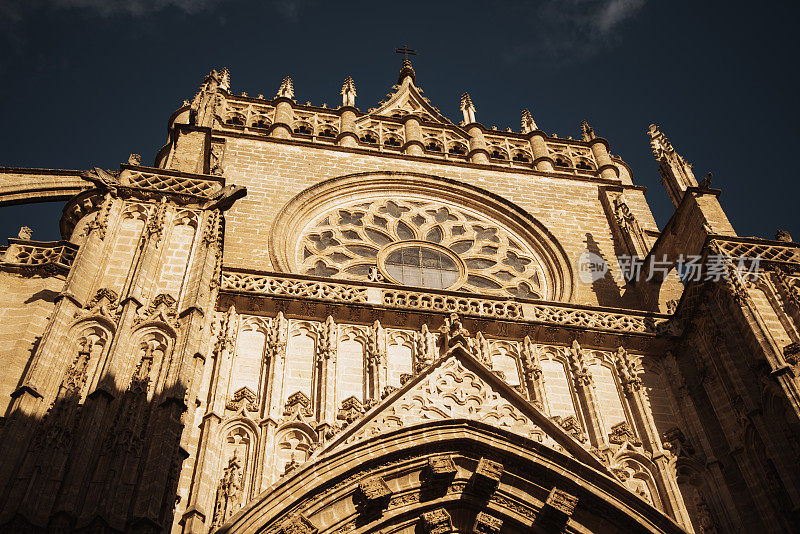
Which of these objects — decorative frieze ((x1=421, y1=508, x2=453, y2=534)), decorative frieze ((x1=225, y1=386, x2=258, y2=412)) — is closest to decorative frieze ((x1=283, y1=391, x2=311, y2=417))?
decorative frieze ((x1=225, y1=386, x2=258, y2=412))

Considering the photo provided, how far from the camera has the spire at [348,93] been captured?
2362 centimetres

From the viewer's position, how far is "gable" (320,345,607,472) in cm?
1189

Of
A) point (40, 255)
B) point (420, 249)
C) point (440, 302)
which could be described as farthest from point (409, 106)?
point (40, 255)

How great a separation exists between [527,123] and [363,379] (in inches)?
507

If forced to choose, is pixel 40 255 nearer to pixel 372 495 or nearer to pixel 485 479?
pixel 372 495

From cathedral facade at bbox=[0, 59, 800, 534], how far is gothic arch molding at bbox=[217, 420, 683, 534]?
3 cm

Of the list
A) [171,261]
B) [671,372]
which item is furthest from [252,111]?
[671,372]

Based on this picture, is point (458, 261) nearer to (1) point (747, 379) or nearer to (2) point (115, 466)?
(1) point (747, 379)

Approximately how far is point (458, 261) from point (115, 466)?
1009 centimetres

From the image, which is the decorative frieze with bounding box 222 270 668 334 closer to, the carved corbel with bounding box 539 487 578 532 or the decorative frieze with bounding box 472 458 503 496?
the decorative frieze with bounding box 472 458 503 496

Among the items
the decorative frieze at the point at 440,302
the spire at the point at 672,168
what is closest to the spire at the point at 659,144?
the spire at the point at 672,168

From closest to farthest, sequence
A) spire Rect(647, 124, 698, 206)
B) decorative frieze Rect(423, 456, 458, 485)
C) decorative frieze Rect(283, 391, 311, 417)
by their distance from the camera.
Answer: decorative frieze Rect(423, 456, 458, 485) → decorative frieze Rect(283, 391, 311, 417) → spire Rect(647, 124, 698, 206)

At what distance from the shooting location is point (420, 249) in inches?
730

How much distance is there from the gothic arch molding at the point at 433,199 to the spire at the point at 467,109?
183 inches
